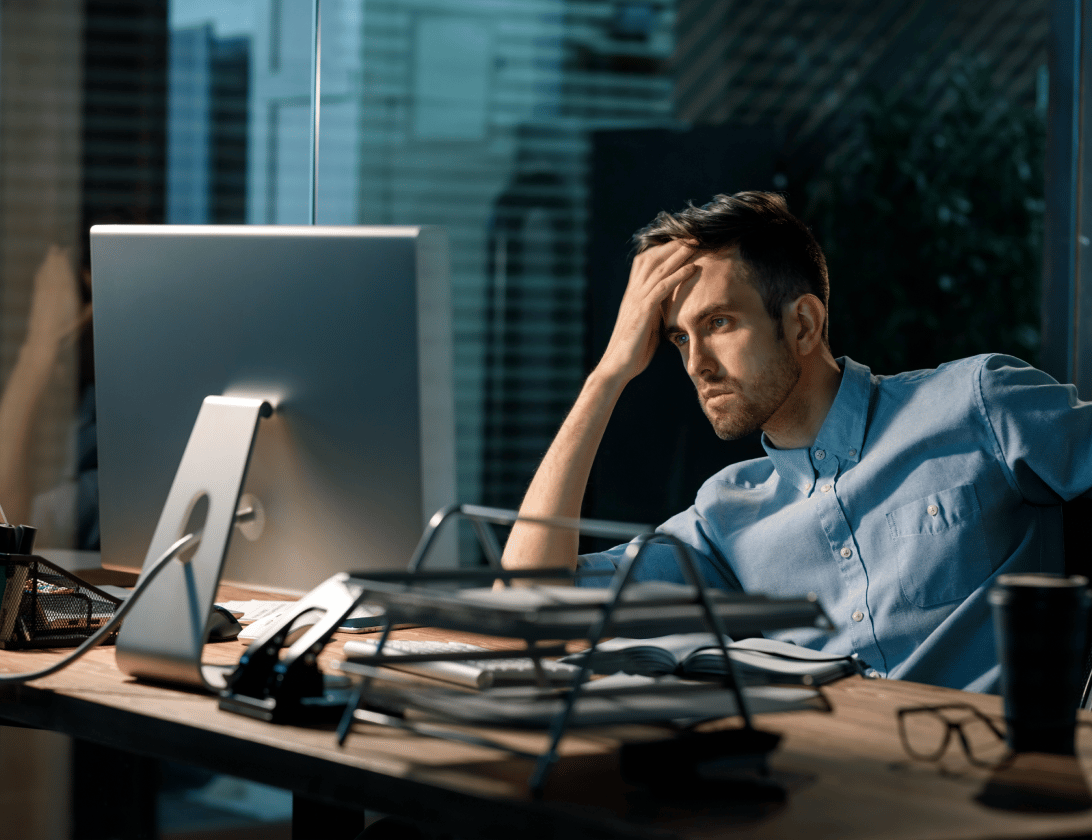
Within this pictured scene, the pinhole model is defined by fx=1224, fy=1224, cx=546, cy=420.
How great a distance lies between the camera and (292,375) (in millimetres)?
1124

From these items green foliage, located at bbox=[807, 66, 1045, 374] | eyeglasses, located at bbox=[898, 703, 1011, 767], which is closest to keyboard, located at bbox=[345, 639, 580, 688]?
eyeglasses, located at bbox=[898, 703, 1011, 767]

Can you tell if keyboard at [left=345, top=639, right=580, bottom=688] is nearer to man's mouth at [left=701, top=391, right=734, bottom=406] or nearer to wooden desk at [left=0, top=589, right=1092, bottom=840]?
wooden desk at [left=0, top=589, right=1092, bottom=840]

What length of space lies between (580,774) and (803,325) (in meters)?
1.13

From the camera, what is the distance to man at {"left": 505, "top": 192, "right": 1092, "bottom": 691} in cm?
157

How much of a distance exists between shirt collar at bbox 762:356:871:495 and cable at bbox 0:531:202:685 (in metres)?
0.90

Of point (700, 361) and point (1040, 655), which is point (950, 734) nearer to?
point (1040, 655)

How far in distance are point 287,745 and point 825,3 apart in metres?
4.32

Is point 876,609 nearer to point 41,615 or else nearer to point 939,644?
point 939,644

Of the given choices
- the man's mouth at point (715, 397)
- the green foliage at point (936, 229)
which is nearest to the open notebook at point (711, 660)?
the man's mouth at point (715, 397)

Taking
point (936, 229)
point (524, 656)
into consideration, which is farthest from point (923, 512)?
point (936, 229)

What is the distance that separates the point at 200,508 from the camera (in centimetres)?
120

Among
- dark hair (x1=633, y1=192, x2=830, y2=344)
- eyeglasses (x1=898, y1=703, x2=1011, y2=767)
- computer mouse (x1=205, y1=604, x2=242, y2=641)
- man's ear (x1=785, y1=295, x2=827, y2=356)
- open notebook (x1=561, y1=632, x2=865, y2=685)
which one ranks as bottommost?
computer mouse (x1=205, y1=604, x2=242, y2=641)

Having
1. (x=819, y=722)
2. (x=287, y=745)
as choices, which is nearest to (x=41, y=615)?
(x=287, y=745)

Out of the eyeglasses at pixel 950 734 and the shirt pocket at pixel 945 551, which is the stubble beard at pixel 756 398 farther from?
the eyeglasses at pixel 950 734
